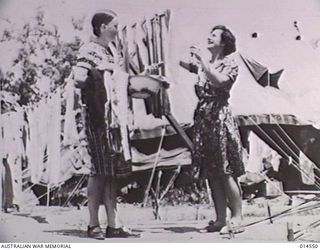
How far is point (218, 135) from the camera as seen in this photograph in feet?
6.08

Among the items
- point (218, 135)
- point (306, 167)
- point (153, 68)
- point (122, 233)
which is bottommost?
point (122, 233)

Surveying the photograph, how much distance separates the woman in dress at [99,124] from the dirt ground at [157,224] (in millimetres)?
27

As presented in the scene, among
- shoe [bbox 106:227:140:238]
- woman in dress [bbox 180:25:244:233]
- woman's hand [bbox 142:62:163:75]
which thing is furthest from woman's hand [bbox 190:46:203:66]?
shoe [bbox 106:227:140:238]

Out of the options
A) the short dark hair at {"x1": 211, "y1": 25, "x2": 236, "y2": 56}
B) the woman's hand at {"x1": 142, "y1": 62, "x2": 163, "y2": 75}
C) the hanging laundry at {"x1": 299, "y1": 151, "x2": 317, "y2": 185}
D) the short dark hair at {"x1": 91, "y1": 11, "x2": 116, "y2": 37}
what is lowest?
the hanging laundry at {"x1": 299, "y1": 151, "x2": 317, "y2": 185}

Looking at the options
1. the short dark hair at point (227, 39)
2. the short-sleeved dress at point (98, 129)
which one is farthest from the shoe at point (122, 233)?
the short dark hair at point (227, 39)

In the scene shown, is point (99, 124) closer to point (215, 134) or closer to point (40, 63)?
point (40, 63)

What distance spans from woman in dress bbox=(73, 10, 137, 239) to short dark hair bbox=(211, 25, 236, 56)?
35 centimetres

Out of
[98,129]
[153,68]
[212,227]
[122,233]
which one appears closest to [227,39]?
[153,68]

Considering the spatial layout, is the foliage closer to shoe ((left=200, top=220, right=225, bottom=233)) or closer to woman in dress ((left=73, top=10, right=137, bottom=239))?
woman in dress ((left=73, top=10, right=137, bottom=239))

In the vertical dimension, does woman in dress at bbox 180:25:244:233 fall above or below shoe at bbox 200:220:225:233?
above

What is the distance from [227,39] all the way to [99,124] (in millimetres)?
513

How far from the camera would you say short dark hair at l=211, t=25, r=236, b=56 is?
1848mm

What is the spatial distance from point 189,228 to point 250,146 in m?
0.34

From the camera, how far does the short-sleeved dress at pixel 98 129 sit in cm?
185
